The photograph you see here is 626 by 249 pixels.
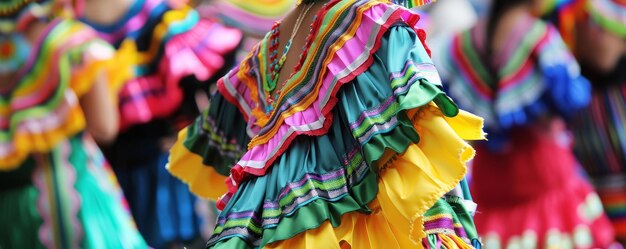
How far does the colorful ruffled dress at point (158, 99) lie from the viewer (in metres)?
4.64

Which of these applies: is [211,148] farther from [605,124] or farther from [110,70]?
[605,124]

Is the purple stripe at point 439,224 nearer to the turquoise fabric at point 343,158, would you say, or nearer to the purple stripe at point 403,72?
the turquoise fabric at point 343,158

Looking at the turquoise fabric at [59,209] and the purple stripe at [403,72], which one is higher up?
the purple stripe at [403,72]

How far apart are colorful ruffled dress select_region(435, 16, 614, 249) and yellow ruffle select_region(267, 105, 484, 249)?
1.94 meters

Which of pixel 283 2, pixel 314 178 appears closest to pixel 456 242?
pixel 314 178

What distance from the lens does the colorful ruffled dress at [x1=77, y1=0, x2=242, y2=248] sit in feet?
15.2

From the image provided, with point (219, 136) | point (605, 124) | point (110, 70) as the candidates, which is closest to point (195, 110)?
point (110, 70)

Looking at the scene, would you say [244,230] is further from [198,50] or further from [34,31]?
[198,50]

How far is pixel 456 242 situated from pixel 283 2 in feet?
9.59

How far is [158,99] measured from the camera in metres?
4.69

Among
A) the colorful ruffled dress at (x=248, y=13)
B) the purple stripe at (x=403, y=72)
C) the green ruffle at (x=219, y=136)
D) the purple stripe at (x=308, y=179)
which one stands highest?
the purple stripe at (x=403, y=72)

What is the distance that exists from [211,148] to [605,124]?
230 centimetres

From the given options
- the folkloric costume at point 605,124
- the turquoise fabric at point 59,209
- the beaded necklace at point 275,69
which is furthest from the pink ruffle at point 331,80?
the folkloric costume at point 605,124

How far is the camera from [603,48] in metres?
4.46
